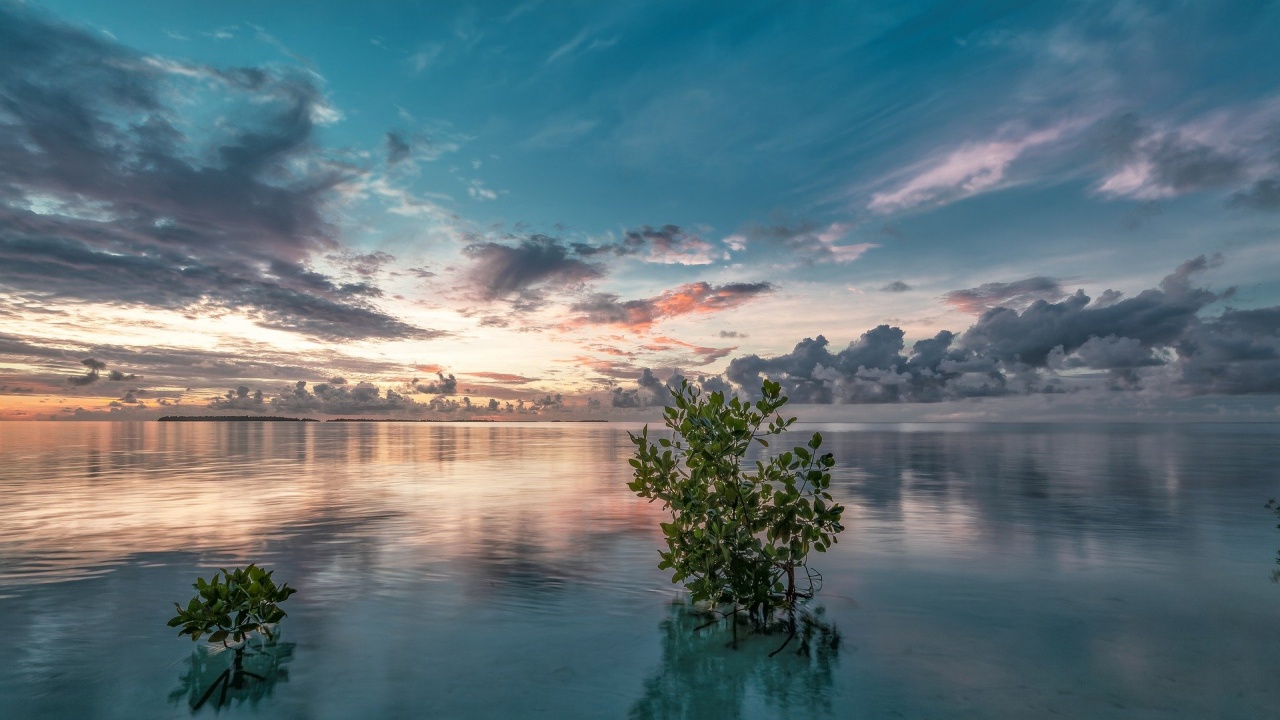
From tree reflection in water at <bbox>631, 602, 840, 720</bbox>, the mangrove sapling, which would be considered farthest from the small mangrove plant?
the mangrove sapling

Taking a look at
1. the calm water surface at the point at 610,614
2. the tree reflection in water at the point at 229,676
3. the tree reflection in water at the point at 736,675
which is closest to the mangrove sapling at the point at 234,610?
the tree reflection in water at the point at 229,676

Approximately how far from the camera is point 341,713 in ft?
28.5

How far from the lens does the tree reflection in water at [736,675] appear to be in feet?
28.7

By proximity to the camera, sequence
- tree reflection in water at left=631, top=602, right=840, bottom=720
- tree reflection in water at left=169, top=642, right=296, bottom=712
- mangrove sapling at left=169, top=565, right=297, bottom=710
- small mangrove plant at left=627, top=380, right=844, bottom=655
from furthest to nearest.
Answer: small mangrove plant at left=627, top=380, right=844, bottom=655 < mangrove sapling at left=169, top=565, right=297, bottom=710 < tree reflection in water at left=169, top=642, right=296, bottom=712 < tree reflection in water at left=631, top=602, right=840, bottom=720

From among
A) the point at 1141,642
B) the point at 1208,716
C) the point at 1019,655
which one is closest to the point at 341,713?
the point at 1019,655

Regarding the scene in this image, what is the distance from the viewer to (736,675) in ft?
32.0

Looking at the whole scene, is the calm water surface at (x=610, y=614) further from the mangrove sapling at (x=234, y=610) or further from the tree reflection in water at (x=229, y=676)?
the mangrove sapling at (x=234, y=610)

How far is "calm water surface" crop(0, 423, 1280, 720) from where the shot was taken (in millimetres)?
9078

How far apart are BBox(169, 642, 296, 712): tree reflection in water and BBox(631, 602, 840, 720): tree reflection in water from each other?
18.1 feet

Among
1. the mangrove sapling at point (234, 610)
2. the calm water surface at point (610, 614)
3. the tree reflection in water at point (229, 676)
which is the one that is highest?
the mangrove sapling at point (234, 610)

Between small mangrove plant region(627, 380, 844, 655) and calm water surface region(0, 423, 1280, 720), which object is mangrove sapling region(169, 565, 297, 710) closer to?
calm water surface region(0, 423, 1280, 720)

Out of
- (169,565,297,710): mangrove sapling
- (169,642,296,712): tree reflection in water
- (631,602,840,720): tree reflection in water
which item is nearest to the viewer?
(631,602,840,720): tree reflection in water

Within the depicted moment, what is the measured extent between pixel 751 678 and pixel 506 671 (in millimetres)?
3761

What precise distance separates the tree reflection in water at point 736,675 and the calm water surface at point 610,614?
51mm
